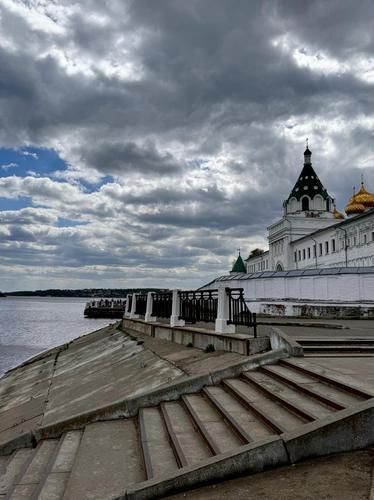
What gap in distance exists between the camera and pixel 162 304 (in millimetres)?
18828

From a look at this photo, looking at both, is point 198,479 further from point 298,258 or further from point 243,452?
point 298,258

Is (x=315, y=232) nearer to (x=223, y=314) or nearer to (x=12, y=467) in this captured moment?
(x=223, y=314)

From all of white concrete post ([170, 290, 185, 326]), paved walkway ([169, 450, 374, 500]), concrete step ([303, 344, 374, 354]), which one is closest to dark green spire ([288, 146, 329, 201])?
white concrete post ([170, 290, 185, 326])

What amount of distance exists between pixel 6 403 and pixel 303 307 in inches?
625

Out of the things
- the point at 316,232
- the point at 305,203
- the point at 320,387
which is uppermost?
the point at 305,203

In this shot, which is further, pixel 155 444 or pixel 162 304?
pixel 162 304

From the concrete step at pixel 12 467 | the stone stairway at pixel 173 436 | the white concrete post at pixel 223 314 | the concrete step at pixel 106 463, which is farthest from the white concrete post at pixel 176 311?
the concrete step at pixel 12 467

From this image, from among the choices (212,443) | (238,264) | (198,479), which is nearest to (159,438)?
(212,443)

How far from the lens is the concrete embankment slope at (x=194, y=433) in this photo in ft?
15.0

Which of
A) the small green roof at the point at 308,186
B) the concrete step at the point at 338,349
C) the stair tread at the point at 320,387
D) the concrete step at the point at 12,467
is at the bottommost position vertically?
the concrete step at the point at 12,467

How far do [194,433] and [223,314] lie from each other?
5.11 m

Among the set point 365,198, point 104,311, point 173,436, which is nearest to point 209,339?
point 173,436

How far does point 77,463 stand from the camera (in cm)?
562

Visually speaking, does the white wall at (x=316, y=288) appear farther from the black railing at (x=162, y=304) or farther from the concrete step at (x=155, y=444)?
the concrete step at (x=155, y=444)
